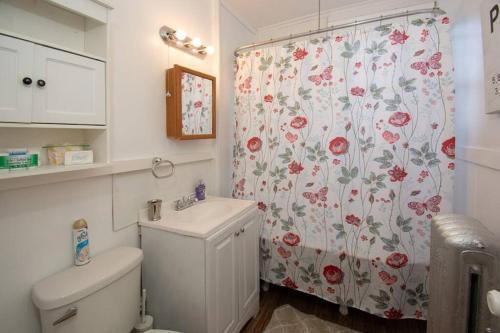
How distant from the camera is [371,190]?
1553 millimetres

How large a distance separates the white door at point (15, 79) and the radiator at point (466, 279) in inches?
62.6

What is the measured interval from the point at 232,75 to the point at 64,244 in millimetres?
1724

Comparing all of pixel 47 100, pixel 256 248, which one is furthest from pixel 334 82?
pixel 47 100

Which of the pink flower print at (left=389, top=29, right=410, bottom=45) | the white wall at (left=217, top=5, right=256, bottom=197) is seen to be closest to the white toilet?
the white wall at (left=217, top=5, right=256, bottom=197)

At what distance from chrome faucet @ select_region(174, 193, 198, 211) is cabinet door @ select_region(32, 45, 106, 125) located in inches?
28.3

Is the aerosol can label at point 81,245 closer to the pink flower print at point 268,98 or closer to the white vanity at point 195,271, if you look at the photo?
the white vanity at point 195,271

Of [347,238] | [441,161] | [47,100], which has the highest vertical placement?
[47,100]

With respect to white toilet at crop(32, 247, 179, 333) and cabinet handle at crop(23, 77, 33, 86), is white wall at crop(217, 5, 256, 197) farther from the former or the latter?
cabinet handle at crop(23, 77, 33, 86)

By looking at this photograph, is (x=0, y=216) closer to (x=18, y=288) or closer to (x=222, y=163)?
(x=18, y=288)

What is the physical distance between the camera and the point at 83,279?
958mm

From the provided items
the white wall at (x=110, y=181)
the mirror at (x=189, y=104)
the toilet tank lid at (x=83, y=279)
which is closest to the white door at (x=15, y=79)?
the white wall at (x=110, y=181)

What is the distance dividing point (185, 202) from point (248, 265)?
600 millimetres

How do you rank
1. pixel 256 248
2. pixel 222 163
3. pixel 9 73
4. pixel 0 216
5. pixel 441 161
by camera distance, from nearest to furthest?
pixel 9 73, pixel 0 216, pixel 441 161, pixel 256 248, pixel 222 163

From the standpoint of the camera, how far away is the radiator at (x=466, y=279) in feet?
2.75
